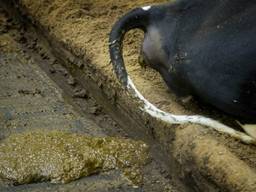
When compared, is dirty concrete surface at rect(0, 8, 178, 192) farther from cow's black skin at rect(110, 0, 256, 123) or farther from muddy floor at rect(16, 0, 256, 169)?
cow's black skin at rect(110, 0, 256, 123)

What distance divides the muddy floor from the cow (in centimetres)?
A: 7

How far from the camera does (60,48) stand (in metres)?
2.67

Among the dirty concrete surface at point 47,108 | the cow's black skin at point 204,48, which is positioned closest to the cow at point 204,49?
the cow's black skin at point 204,48

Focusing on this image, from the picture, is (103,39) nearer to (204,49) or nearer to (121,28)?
(121,28)

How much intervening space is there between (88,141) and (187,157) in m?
0.42

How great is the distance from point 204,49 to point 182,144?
1.02 ft

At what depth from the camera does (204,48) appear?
194cm

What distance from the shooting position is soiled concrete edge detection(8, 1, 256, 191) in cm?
181

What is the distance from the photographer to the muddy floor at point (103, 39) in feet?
6.82

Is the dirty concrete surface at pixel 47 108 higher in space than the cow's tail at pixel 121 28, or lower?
lower

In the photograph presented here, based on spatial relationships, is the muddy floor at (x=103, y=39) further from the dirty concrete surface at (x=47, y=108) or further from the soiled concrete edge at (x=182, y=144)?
the dirty concrete surface at (x=47, y=108)

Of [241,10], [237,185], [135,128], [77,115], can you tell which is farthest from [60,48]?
[237,185]

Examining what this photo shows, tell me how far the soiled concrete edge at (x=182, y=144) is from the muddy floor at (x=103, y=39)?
0.05 m

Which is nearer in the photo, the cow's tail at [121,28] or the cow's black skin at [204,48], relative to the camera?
the cow's black skin at [204,48]
